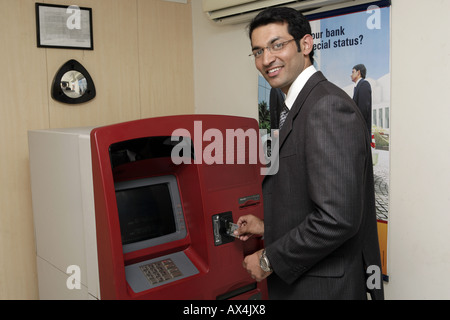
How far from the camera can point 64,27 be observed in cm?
231

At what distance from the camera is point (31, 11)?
7.23 feet

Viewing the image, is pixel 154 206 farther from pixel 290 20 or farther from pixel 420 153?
pixel 420 153

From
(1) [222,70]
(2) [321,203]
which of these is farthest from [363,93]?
(1) [222,70]

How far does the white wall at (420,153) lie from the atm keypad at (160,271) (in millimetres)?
1025

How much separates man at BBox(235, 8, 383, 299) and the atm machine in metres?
0.27

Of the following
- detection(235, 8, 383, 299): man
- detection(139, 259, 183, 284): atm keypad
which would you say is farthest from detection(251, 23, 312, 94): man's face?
detection(139, 259, 183, 284): atm keypad

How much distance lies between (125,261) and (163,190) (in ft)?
1.05

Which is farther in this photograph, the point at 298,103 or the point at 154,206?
the point at 154,206

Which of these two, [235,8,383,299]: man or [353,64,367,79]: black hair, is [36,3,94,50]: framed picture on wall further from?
[353,64,367,79]: black hair

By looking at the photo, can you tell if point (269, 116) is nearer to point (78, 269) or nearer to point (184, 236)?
point (184, 236)

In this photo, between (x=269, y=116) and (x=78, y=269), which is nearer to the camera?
(x=78, y=269)

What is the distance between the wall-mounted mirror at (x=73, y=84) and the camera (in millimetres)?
2299

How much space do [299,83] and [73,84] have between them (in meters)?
1.45
